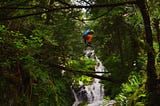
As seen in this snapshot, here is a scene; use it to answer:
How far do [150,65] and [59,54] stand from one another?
118 inches

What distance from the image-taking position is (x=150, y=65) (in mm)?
4352

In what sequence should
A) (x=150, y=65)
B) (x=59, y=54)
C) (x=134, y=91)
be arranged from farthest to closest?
(x=59, y=54)
(x=134, y=91)
(x=150, y=65)

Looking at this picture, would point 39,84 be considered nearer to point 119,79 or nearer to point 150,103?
point 119,79

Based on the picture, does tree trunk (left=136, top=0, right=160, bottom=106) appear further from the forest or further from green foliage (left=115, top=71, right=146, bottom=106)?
green foliage (left=115, top=71, right=146, bottom=106)

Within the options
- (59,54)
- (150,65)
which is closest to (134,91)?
(150,65)

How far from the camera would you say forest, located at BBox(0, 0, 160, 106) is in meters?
4.70

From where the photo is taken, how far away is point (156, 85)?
446 cm

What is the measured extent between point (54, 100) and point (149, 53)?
275 cm

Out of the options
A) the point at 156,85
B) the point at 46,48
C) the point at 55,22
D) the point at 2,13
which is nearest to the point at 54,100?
the point at 46,48

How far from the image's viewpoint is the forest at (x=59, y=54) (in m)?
4.70

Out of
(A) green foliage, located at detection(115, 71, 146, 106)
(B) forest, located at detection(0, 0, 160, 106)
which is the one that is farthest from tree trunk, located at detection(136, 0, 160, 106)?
(A) green foliage, located at detection(115, 71, 146, 106)

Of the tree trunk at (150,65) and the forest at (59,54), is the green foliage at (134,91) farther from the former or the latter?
the tree trunk at (150,65)

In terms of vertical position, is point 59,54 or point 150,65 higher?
point 59,54

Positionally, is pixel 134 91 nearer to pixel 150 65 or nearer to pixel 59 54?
pixel 150 65
